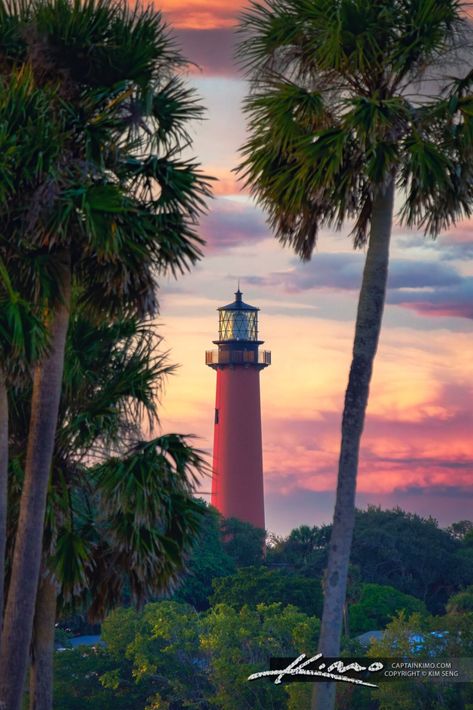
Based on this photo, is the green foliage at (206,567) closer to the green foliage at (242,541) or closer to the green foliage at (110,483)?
the green foliage at (242,541)

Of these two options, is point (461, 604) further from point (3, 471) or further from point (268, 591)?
point (3, 471)

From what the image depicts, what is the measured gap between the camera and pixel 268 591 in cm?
6494

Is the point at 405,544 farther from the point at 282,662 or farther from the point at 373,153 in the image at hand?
the point at 373,153

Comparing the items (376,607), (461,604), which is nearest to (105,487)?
(461,604)

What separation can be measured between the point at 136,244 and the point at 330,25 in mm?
3874

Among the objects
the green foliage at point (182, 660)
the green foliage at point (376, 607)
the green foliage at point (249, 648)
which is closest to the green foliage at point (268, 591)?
the green foliage at point (376, 607)

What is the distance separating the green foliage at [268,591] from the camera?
65000 mm

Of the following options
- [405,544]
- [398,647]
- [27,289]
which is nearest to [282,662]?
[398,647]

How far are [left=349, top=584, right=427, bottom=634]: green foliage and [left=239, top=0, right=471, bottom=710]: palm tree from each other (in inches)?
1988

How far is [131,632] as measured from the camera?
5219 cm

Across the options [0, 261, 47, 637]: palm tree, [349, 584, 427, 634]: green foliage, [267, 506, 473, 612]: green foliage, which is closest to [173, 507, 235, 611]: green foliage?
[267, 506, 473, 612]: green foliage

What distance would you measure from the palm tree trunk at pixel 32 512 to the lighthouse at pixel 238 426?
199 feet

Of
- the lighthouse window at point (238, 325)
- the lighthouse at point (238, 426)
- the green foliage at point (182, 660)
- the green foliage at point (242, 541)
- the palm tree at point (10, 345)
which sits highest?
the lighthouse window at point (238, 325)

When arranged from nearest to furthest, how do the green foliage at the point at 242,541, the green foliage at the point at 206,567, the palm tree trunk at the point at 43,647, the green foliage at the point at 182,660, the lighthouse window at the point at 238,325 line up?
1. the palm tree trunk at the point at 43,647
2. the green foliage at the point at 182,660
3. the green foliage at the point at 206,567
4. the green foliage at the point at 242,541
5. the lighthouse window at the point at 238,325
